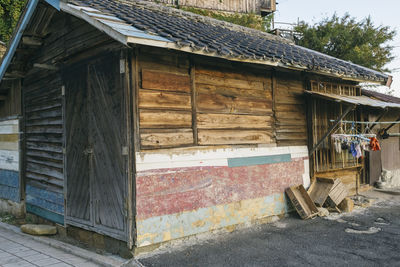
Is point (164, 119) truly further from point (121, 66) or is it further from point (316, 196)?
point (316, 196)

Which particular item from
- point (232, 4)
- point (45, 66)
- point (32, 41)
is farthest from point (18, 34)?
point (232, 4)

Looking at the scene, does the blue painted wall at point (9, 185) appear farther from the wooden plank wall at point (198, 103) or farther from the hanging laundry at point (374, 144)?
the hanging laundry at point (374, 144)

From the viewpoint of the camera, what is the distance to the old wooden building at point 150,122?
494 centimetres

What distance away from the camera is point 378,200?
8773 millimetres

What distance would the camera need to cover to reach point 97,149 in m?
5.57

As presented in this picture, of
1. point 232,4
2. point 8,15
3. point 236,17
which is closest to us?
point 8,15

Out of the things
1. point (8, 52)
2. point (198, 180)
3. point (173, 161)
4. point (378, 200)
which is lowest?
point (378, 200)

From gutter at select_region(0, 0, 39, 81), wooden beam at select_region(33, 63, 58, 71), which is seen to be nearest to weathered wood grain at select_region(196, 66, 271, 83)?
wooden beam at select_region(33, 63, 58, 71)

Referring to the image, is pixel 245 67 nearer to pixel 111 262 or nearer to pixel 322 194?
pixel 322 194

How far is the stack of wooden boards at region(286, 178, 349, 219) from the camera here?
6934mm

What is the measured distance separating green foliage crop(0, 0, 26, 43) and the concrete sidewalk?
462 inches

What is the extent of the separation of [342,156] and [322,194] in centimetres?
176

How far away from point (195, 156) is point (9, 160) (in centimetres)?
566

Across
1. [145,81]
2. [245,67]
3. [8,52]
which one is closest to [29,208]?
[8,52]
